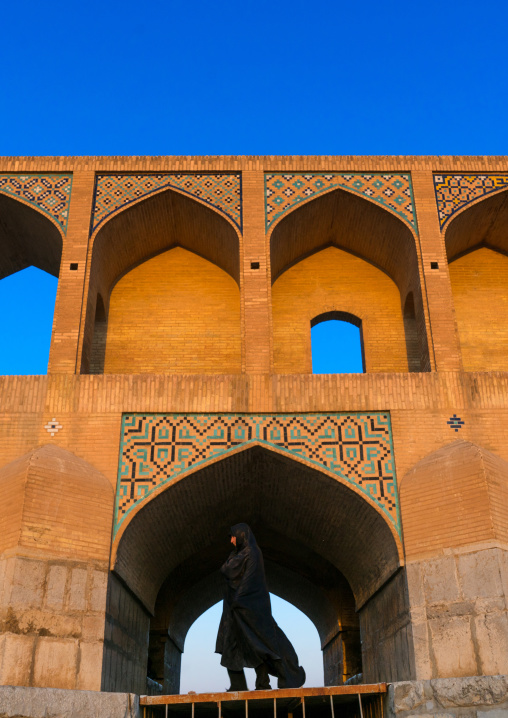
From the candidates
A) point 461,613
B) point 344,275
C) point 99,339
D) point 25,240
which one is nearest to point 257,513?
point 99,339

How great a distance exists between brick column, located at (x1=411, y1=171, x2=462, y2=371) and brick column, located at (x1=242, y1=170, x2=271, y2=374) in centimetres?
151

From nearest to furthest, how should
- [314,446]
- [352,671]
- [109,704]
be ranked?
[109,704]
[314,446]
[352,671]

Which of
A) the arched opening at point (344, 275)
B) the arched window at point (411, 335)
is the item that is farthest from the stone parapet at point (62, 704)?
the arched window at point (411, 335)

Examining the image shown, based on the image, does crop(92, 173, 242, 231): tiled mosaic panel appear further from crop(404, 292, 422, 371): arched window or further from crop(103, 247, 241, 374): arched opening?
crop(404, 292, 422, 371): arched window

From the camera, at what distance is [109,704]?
527 centimetres

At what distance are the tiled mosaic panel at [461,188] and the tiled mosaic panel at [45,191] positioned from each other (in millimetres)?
3725

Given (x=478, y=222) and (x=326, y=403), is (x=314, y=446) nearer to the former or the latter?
(x=326, y=403)

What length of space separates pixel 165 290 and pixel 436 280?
9.42 feet

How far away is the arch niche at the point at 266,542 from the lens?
20.2ft

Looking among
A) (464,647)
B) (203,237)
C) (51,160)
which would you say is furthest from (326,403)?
(51,160)

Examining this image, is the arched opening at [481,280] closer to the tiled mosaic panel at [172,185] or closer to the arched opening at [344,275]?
the arched opening at [344,275]

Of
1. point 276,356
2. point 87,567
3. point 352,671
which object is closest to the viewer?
point 87,567

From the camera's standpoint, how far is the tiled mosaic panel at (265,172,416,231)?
7883mm

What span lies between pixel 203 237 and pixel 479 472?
13.1 feet
